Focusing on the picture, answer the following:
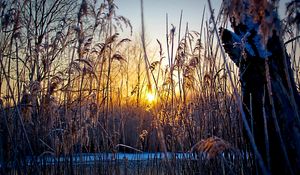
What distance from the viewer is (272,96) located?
1545 millimetres

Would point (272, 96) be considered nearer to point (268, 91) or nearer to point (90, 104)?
point (268, 91)

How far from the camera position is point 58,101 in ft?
9.37

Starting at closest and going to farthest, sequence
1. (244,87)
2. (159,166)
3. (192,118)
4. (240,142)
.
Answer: (244,87) < (240,142) < (192,118) < (159,166)

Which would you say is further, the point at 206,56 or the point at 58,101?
the point at 58,101

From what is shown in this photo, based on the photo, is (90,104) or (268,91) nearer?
(268,91)

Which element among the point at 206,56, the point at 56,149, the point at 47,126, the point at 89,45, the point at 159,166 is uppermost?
the point at 89,45

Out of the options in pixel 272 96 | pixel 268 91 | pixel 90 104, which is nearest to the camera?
pixel 268 91

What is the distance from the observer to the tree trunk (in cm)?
148

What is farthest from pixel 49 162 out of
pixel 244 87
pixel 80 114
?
pixel 244 87

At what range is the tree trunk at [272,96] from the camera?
4.85 feet

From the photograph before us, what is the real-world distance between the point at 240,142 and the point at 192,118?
2.48ft

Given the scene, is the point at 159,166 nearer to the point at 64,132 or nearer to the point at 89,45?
the point at 64,132


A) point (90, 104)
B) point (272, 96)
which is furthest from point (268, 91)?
point (90, 104)

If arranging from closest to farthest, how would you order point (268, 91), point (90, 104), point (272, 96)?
1. point (268, 91)
2. point (272, 96)
3. point (90, 104)
